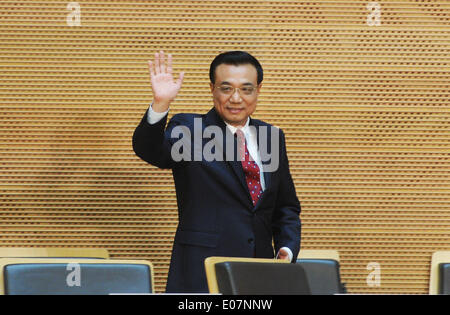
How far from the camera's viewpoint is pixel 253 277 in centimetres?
148

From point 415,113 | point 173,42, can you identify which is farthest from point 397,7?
point 173,42

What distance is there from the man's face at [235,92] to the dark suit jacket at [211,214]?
0.19 ft

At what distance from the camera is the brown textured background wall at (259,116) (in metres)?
3.75

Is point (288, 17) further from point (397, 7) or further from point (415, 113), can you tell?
point (415, 113)

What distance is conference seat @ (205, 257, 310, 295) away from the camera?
1.45m

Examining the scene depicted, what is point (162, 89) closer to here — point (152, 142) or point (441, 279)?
point (152, 142)

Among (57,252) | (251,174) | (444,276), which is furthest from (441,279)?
(57,252)

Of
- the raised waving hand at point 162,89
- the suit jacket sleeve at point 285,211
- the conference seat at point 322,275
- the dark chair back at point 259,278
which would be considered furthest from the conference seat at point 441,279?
the dark chair back at point 259,278

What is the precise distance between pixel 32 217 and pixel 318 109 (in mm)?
1582

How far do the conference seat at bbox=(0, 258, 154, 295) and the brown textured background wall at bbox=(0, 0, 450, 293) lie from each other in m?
1.63

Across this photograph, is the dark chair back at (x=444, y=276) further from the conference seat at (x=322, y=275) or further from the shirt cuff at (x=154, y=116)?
the shirt cuff at (x=154, y=116)

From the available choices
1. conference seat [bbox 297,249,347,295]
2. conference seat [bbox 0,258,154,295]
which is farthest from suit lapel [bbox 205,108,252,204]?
conference seat [bbox 297,249,347,295]

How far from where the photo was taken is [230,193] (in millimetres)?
2457

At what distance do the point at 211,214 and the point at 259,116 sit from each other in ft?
4.78
